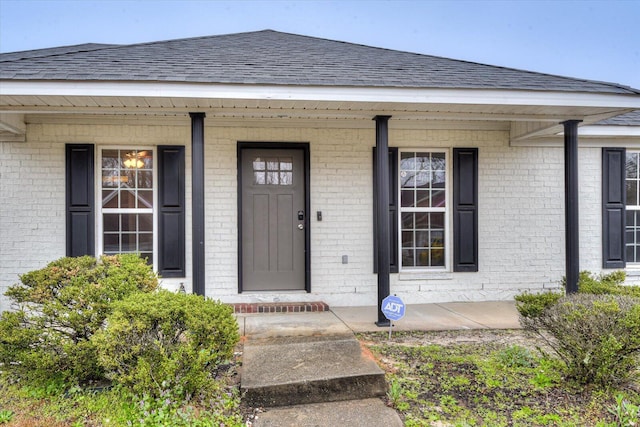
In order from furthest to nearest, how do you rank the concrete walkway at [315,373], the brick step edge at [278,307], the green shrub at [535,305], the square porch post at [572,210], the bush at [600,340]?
the brick step edge at [278,307] < the square porch post at [572,210] < the green shrub at [535,305] < the bush at [600,340] < the concrete walkway at [315,373]

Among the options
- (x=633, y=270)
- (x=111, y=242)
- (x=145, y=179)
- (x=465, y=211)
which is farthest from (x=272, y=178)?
(x=633, y=270)

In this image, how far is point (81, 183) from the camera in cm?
514

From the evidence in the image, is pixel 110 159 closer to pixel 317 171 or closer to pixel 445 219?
pixel 317 171

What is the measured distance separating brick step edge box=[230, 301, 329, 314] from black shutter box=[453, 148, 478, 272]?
2160 millimetres

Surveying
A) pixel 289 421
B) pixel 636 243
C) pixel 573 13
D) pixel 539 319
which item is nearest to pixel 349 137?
pixel 539 319

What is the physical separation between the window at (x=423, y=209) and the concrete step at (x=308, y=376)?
2704 mm

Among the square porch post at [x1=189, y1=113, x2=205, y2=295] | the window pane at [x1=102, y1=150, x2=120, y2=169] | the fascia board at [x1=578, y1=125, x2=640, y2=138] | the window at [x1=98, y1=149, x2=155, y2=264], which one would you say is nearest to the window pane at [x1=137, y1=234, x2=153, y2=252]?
the window at [x1=98, y1=149, x2=155, y2=264]

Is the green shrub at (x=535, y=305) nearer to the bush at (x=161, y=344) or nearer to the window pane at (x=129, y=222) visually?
the bush at (x=161, y=344)

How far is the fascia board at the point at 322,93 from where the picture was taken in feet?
12.6

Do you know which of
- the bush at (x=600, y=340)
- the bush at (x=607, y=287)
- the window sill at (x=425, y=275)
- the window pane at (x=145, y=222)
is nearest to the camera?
the bush at (x=600, y=340)

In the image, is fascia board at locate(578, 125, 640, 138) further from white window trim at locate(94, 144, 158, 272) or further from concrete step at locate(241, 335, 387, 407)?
white window trim at locate(94, 144, 158, 272)

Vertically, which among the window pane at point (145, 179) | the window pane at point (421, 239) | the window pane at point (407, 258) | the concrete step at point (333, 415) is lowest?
the concrete step at point (333, 415)

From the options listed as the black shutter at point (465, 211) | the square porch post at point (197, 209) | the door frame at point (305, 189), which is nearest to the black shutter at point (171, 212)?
the door frame at point (305, 189)

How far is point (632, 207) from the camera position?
6.19m
